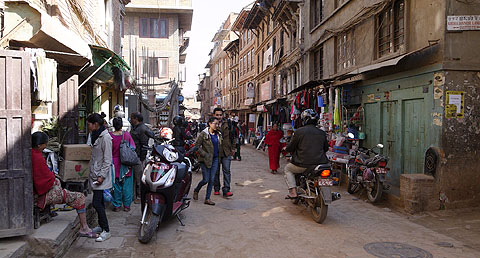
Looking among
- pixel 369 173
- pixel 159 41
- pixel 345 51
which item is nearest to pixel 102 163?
pixel 369 173

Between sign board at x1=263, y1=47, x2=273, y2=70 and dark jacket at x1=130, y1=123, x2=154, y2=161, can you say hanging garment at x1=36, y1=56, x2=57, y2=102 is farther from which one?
sign board at x1=263, y1=47, x2=273, y2=70

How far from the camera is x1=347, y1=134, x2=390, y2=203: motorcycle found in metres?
8.16

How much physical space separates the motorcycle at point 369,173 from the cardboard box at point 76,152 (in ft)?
19.4

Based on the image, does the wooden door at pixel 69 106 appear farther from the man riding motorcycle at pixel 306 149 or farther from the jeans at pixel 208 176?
the man riding motorcycle at pixel 306 149

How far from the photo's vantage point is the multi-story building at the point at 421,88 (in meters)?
7.64

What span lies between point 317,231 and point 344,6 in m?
10.0

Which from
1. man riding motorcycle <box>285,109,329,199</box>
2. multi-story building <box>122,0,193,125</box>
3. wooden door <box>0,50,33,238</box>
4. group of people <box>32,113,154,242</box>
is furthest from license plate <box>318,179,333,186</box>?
multi-story building <box>122,0,193,125</box>

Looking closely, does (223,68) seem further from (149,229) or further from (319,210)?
(149,229)

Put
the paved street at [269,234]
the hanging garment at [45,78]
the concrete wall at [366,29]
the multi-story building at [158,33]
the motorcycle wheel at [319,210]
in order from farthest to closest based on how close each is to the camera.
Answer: the multi-story building at [158,33] < the concrete wall at [366,29] < the motorcycle wheel at [319,210] < the hanging garment at [45,78] < the paved street at [269,234]

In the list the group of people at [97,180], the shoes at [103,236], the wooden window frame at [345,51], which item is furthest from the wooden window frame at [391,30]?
the shoes at [103,236]

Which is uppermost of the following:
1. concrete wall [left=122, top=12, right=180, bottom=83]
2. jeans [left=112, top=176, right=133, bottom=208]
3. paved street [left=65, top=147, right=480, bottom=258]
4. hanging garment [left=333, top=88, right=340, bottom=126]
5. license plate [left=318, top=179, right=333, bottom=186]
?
concrete wall [left=122, top=12, right=180, bottom=83]

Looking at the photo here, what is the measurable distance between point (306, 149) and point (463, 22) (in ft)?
14.0

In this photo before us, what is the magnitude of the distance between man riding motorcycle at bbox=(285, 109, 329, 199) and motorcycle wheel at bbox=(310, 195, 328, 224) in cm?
51

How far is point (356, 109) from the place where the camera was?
12.5m
